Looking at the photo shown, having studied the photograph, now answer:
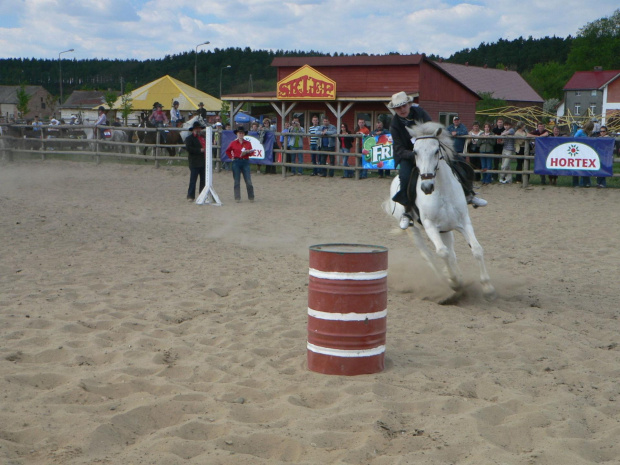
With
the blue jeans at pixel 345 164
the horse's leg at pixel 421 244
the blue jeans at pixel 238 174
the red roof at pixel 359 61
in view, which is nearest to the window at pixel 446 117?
the red roof at pixel 359 61

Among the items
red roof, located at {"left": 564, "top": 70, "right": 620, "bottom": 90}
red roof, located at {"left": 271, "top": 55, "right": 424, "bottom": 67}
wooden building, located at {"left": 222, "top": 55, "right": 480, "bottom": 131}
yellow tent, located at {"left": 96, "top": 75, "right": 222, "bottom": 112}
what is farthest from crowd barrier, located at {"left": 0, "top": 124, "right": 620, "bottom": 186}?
red roof, located at {"left": 564, "top": 70, "right": 620, "bottom": 90}

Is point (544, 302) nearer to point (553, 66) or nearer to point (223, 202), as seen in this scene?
point (223, 202)

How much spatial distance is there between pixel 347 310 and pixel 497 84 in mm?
68979

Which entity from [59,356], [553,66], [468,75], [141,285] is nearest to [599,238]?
[141,285]

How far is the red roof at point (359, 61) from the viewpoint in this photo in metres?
29.4

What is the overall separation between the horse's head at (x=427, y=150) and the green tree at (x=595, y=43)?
11208 cm

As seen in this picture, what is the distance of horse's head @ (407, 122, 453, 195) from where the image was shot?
7082 millimetres

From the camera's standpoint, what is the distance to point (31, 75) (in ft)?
589

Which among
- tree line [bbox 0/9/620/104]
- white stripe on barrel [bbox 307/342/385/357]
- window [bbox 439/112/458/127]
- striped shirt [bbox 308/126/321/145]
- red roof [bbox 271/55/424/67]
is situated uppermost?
tree line [bbox 0/9/620/104]

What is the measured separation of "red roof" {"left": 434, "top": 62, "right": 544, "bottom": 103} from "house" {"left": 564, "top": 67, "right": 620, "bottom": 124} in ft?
40.7

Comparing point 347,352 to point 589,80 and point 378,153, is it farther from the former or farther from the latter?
point 589,80

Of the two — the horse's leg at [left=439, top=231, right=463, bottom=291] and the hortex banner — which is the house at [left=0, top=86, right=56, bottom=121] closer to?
the hortex banner

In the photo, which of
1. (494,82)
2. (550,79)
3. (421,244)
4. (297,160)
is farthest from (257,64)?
(421,244)

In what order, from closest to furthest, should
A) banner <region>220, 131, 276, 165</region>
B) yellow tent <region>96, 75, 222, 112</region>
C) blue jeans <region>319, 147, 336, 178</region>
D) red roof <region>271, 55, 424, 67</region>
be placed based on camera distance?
blue jeans <region>319, 147, 336, 178</region>, banner <region>220, 131, 276, 165</region>, red roof <region>271, 55, 424, 67</region>, yellow tent <region>96, 75, 222, 112</region>
